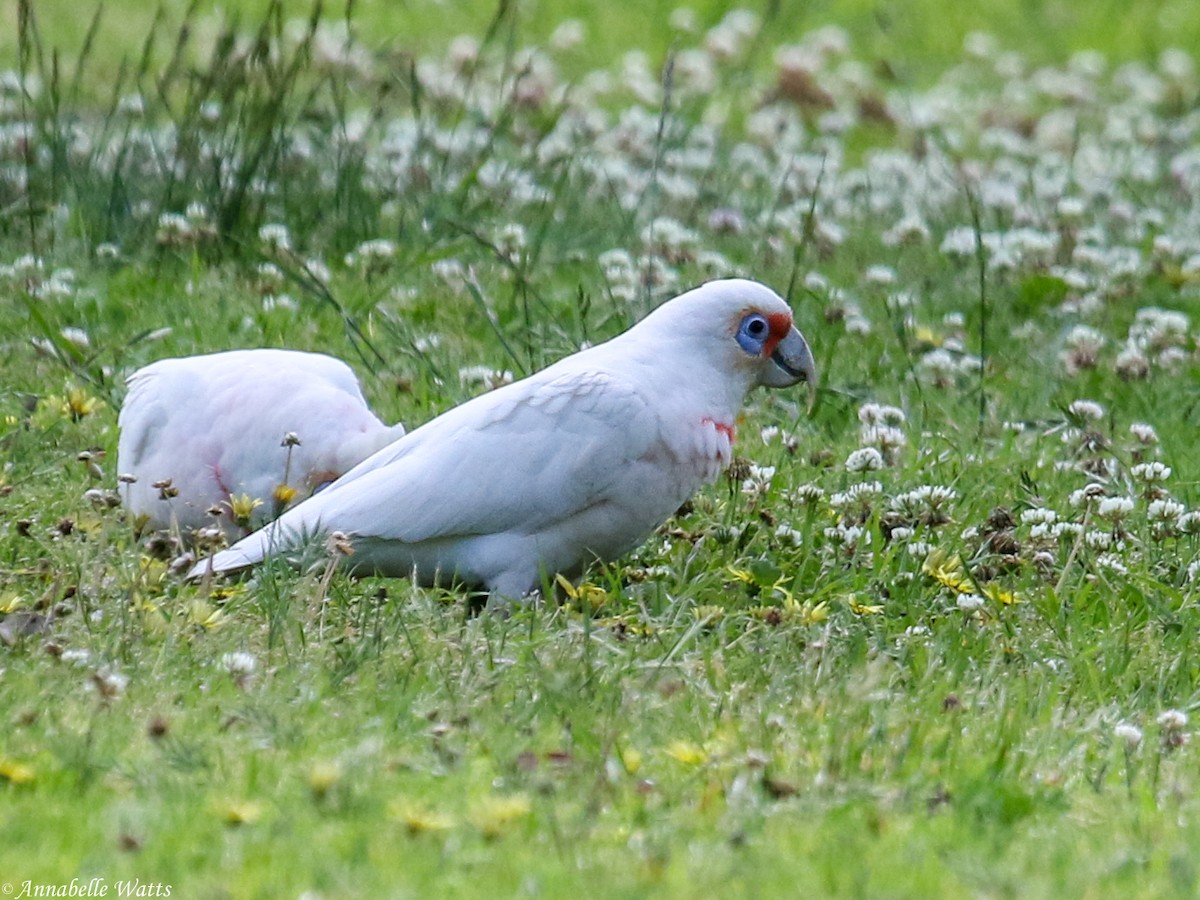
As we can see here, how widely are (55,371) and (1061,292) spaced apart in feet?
11.4

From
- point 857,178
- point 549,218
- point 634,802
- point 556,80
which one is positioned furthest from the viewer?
point 556,80

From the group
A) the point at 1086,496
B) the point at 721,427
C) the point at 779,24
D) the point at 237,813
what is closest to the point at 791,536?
the point at 721,427

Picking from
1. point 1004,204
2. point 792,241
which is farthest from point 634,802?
point 1004,204

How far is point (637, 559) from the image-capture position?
471 centimetres

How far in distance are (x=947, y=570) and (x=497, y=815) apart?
193 centimetres

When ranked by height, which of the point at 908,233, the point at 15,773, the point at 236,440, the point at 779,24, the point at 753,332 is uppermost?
the point at 753,332

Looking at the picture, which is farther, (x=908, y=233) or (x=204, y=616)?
(x=908, y=233)

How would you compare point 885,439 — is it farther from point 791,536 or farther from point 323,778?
point 323,778

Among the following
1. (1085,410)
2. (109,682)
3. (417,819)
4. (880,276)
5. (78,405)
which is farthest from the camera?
(880,276)

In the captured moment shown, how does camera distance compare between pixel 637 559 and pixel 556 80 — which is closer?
pixel 637 559

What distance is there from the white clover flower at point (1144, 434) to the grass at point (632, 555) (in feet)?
0.25

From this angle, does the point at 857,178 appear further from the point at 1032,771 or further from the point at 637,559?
the point at 1032,771

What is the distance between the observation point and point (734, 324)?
4.45 meters

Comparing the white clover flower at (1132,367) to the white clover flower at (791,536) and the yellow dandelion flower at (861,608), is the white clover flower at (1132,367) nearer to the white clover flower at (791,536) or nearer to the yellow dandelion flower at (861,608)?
the white clover flower at (791,536)
